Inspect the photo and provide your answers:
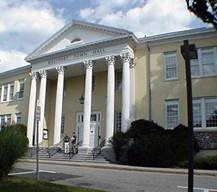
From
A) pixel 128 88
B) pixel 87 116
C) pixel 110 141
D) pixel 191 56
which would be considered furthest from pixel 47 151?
pixel 191 56

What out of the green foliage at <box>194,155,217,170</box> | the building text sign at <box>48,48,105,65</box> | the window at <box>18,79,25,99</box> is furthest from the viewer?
the window at <box>18,79,25,99</box>

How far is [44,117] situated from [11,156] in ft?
76.8

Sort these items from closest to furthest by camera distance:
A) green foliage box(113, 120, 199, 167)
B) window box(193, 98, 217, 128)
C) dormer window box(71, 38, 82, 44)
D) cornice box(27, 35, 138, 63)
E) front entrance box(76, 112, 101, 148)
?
green foliage box(113, 120, 199, 167) → window box(193, 98, 217, 128) → cornice box(27, 35, 138, 63) → front entrance box(76, 112, 101, 148) → dormer window box(71, 38, 82, 44)

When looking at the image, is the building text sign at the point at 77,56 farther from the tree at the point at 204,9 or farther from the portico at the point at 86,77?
the tree at the point at 204,9

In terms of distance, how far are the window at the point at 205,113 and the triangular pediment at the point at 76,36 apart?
8090mm

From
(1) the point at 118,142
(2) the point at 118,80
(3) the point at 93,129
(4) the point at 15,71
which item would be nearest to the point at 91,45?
(2) the point at 118,80

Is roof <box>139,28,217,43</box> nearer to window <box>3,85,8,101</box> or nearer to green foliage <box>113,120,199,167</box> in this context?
green foliage <box>113,120,199,167</box>

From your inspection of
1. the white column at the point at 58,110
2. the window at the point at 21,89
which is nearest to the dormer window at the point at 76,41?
the white column at the point at 58,110

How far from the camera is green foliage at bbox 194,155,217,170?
766 inches

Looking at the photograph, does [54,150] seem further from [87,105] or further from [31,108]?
[31,108]

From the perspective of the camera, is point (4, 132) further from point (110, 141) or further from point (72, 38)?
point (72, 38)

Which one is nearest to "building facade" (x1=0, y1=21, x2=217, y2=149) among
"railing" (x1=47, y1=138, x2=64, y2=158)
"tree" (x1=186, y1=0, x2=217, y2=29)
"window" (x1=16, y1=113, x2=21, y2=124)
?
"railing" (x1=47, y1=138, x2=64, y2=158)

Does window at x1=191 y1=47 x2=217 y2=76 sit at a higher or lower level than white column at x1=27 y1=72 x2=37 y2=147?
higher

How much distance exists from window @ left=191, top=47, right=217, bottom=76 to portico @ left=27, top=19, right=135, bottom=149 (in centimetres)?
537
